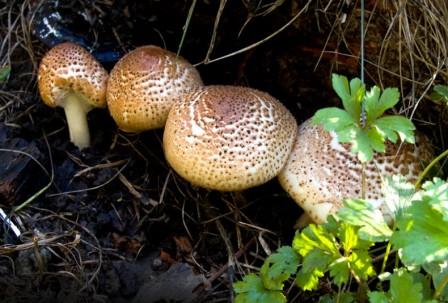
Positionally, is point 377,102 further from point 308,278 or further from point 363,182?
point 308,278

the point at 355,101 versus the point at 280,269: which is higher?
the point at 355,101

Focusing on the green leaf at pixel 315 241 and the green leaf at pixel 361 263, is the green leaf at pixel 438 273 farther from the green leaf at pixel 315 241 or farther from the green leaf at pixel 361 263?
the green leaf at pixel 315 241

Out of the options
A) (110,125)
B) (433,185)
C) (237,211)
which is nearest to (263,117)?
(237,211)

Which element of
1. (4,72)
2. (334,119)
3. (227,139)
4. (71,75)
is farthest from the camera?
(4,72)

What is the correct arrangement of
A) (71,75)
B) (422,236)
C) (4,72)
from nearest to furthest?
(422,236)
(71,75)
(4,72)

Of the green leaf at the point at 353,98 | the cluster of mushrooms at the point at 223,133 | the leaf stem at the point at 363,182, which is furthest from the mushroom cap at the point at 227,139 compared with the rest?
the green leaf at the point at 353,98

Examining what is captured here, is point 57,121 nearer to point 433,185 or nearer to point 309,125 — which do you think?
point 309,125

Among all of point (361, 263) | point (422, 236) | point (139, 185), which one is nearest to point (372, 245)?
point (361, 263)

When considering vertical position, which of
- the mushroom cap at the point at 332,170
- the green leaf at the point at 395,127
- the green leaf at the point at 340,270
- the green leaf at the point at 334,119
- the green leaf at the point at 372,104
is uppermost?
the green leaf at the point at 372,104
